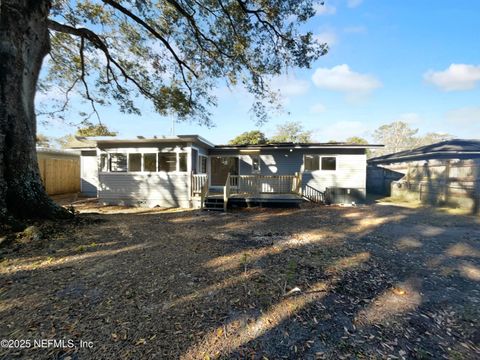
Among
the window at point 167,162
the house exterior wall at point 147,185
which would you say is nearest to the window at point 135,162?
the house exterior wall at point 147,185

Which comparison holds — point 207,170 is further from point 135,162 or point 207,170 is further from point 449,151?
point 449,151

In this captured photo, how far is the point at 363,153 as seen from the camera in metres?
11.6

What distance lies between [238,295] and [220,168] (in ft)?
37.3

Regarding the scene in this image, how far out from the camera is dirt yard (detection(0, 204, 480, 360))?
2004 mm

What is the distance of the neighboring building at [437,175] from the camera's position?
8.72 meters

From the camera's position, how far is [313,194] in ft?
39.3

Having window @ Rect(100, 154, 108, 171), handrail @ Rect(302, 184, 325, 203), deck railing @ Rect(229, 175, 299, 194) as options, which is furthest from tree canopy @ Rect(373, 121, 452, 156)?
window @ Rect(100, 154, 108, 171)

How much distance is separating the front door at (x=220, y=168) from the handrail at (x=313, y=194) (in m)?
3.99

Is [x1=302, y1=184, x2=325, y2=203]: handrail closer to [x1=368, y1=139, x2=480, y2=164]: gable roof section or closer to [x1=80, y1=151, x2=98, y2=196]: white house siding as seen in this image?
[x1=368, y1=139, x2=480, y2=164]: gable roof section

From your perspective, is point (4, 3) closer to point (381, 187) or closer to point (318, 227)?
point (318, 227)

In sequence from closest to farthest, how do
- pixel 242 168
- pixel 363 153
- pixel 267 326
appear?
pixel 267 326, pixel 363 153, pixel 242 168

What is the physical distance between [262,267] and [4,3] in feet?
24.8

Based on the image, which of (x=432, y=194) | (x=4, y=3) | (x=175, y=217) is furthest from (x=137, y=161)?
(x=432, y=194)

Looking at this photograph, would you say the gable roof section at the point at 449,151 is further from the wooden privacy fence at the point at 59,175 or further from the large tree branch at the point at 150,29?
the wooden privacy fence at the point at 59,175
